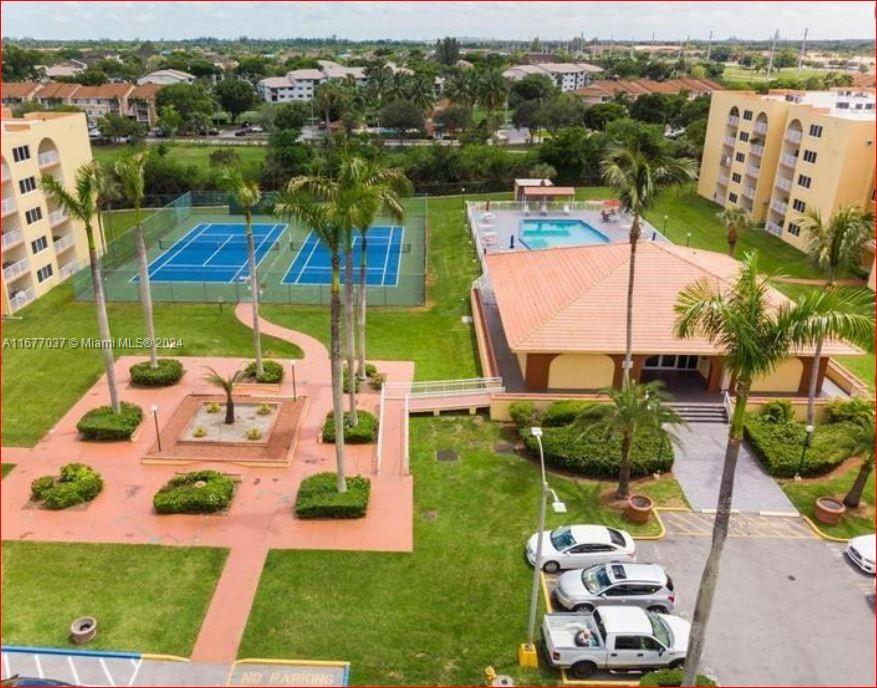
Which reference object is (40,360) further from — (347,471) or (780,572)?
(780,572)

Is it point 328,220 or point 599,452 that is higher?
point 328,220

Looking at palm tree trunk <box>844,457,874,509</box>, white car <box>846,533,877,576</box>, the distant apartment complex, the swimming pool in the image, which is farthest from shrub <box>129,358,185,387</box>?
the distant apartment complex

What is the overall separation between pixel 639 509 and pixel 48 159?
143ft

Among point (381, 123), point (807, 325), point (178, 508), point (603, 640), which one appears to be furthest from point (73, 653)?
point (381, 123)

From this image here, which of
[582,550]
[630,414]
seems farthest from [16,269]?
[582,550]

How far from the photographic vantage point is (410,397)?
103 feet

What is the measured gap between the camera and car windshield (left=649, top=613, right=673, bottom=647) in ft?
59.3

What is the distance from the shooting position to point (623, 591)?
783 inches

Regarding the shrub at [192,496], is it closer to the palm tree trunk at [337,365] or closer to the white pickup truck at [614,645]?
the palm tree trunk at [337,365]

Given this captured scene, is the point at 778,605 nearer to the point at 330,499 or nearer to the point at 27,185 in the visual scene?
the point at 330,499

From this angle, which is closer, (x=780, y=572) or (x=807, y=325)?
(x=807, y=325)

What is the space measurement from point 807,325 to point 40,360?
35107mm

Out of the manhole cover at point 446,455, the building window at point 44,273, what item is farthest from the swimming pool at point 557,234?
the building window at point 44,273

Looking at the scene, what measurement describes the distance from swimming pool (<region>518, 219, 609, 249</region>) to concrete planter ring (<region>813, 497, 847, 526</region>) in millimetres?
34241
